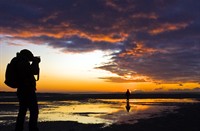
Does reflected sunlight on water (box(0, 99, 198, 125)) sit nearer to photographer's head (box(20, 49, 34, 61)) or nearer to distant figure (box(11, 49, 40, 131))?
distant figure (box(11, 49, 40, 131))

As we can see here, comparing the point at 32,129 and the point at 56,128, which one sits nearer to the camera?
the point at 32,129

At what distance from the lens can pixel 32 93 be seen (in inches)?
347

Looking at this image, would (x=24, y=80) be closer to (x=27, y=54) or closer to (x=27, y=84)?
(x=27, y=84)

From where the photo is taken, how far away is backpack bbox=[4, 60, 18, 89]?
8562 mm

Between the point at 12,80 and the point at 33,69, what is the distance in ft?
2.01

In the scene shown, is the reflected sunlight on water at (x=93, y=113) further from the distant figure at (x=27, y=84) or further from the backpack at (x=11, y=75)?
the backpack at (x=11, y=75)

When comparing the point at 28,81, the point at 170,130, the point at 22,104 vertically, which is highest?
the point at 28,81

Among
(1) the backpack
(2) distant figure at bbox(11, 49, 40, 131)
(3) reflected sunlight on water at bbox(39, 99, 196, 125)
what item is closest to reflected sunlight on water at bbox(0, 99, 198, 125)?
(3) reflected sunlight on water at bbox(39, 99, 196, 125)

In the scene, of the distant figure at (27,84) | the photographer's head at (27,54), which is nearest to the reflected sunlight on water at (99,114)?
the distant figure at (27,84)

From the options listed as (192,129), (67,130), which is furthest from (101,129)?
(192,129)

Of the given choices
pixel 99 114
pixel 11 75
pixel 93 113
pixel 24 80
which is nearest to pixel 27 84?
pixel 24 80

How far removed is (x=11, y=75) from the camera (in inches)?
338

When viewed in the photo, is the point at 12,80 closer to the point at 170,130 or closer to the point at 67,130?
the point at 67,130

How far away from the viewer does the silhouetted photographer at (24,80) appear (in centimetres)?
862
